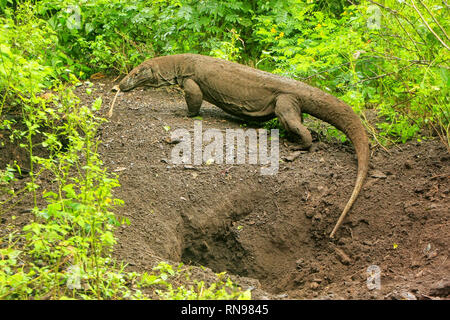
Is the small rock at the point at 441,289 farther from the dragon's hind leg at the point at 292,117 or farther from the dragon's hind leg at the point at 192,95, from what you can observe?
the dragon's hind leg at the point at 192,95

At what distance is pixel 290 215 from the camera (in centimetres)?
512

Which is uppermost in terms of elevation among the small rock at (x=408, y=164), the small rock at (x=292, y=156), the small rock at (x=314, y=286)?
the small rock at (x=292, y=156)

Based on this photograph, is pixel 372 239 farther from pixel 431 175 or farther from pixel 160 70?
pixel 160 70

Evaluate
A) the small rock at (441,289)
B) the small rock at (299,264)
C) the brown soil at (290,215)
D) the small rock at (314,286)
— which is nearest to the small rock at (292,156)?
the brown soil at (290,215)

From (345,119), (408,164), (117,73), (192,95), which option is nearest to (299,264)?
(408,164)

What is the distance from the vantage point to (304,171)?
550cm

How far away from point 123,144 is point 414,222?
122 inches

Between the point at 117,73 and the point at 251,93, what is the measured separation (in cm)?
282

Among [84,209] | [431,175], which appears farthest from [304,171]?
[84,209]

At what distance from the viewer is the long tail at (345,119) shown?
530 centimetres

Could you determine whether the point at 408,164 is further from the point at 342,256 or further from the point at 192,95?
the point at 192,95

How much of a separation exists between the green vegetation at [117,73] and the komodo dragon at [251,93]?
241 millimetres

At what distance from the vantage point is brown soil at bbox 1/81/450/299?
4.16 metres

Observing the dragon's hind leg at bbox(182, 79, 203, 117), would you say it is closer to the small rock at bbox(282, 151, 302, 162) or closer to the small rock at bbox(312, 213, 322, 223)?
the small rock at bbox(282, 151, 302, 162)
